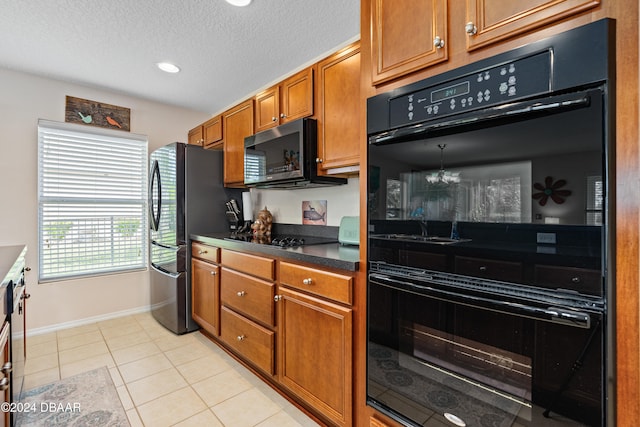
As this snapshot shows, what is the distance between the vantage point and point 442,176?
42.8 inches

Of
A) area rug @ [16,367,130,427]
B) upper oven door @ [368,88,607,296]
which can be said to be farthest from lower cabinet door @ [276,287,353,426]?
area rug @ [16,367,130,427]

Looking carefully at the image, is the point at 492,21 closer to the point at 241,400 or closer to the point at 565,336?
the point at 565,336

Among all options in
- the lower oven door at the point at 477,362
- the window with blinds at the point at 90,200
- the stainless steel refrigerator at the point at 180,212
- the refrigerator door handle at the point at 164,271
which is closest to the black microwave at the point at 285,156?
the stainless steel refrigerator at the point at 180,212

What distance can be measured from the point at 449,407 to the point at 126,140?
378 centimetres

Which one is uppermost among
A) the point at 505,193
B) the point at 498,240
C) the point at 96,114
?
the point at 96,114

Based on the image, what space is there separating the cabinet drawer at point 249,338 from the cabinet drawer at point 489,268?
4.28ft

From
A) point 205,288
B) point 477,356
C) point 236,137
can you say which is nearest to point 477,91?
point 477,356

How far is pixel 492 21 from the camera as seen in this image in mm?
988

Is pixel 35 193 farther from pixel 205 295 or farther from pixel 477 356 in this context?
pixel 477 356

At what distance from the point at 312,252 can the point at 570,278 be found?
115 cm

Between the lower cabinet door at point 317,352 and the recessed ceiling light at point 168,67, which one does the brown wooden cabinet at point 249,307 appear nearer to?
the lower cabinet door at point 317,352

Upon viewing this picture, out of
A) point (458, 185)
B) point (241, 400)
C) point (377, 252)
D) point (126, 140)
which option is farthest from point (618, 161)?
point (126, 140)

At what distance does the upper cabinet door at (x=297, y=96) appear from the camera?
2.08 meters

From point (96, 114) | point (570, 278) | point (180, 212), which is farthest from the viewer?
point (96, 114)
